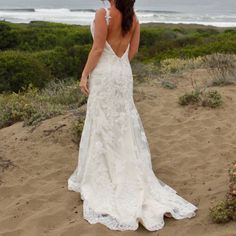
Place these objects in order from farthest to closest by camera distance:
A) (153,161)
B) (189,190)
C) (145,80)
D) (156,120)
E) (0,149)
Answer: (145,80)
(156,120)
(0,149)
(153,161)
(189,190)

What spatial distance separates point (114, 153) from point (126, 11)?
4.50 ft

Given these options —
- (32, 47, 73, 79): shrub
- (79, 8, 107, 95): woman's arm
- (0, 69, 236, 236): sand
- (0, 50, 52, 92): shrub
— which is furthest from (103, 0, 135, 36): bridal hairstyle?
(32, 47, 73, 79): shrub

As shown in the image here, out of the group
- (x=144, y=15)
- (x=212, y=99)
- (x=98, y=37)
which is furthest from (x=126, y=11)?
(x=144, y=15)

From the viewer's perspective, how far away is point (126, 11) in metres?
4.88

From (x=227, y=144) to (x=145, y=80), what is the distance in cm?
397

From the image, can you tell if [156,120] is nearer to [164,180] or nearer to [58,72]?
[164,180]

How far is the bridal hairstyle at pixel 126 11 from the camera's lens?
4.85m

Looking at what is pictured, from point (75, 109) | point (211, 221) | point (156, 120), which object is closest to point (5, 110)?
point (75, 109)

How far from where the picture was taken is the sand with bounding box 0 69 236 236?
486cm

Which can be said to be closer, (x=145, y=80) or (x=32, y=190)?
(x=32, y=190)

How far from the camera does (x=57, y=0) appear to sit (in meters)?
81.9

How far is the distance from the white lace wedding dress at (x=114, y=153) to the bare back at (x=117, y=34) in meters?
0.05

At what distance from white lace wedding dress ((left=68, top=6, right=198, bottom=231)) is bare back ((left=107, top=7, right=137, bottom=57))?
0.17 feet

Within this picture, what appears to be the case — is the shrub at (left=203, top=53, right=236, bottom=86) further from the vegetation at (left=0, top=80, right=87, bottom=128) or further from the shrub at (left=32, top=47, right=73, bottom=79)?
the shrub at (left=32, top=47, right=73, bottom=79)
